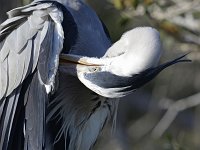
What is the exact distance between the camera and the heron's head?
3561 millimetres

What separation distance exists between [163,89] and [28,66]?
372cm

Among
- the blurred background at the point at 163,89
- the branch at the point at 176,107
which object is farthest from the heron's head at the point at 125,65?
the branch at the point at 176,107

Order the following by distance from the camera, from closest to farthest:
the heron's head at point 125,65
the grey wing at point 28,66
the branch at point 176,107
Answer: the heron's head at point 125,65, the grey wing at point 28,66, the branch at point 176,107

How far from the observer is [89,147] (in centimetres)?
440

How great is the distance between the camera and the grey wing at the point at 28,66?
12.9 ft

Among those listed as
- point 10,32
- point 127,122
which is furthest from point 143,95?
point 10,32

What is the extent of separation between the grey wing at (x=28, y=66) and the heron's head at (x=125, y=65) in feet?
0.49

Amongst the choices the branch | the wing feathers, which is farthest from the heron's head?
the branch

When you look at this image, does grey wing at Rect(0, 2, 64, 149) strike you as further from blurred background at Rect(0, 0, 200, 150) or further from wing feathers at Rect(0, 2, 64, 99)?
blurred background at Rect(0, 0, 200, 150)

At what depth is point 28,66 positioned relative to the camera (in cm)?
397

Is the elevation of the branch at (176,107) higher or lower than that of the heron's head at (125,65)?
lower

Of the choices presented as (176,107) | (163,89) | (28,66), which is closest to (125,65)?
(28,66)

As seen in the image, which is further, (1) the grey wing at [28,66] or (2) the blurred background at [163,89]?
(2) the blurred background at [163,89]

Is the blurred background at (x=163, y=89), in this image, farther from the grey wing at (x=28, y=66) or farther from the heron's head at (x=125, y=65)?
the heron's head at (x=125, y=65)
